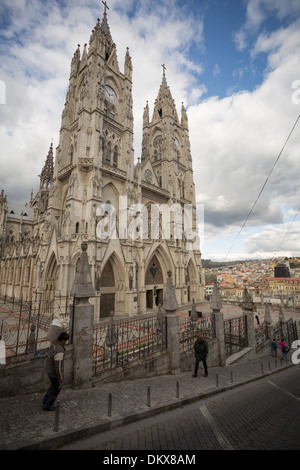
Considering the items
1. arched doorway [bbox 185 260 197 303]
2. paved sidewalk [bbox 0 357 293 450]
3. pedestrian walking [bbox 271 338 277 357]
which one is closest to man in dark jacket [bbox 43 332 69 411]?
paved sidewalk [bbox 0 357 293 450]

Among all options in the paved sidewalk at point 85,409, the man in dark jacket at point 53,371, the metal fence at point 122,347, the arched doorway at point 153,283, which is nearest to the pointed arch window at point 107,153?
the arched doorway at point 153,283

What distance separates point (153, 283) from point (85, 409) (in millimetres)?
21467

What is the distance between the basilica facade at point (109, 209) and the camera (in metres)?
19.2

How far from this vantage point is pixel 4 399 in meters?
4.48

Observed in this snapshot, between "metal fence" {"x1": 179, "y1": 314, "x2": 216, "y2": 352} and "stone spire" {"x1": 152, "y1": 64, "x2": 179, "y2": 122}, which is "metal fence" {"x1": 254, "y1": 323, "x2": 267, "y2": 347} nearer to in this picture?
"metal fence" {"x1": 179, "y1": 314, "x2": 216, "y2": 352}

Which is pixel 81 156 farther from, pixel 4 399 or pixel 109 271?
pixel 4 399

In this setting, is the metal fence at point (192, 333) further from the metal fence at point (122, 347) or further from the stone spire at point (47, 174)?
the stone spire at point (47, 174)

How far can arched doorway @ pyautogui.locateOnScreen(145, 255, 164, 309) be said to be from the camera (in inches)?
997

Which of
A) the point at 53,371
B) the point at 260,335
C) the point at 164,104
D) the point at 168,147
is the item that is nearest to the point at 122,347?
the point at 53,371

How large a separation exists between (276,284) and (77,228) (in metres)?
83.1

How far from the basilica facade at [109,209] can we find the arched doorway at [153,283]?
0.40 feet

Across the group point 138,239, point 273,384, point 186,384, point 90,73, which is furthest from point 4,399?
point 90,73

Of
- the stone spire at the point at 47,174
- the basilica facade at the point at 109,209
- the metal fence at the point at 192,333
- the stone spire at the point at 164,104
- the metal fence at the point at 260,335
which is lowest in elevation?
the metal fence at the point at 260,335

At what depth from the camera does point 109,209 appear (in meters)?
22.0
